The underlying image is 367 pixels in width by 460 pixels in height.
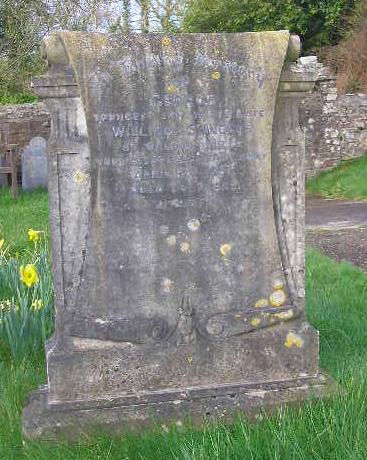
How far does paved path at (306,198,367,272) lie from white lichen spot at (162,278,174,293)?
418cm

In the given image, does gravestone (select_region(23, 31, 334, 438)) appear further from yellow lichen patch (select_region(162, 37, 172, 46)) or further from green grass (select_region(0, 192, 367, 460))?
green grass (select_region(0, 192, 367, 460))

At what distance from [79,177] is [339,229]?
277 inches

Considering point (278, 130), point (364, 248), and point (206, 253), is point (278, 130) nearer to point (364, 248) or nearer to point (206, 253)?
point (206, 253)

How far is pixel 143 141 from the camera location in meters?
3.06

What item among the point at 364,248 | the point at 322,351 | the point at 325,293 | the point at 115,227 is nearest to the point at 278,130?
the point at 115,227

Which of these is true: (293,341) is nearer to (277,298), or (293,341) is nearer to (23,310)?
(277,298)

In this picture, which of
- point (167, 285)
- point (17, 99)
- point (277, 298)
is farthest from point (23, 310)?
point (17, 99)

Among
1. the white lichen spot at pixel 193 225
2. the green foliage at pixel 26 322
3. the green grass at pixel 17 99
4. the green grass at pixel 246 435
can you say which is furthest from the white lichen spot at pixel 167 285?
the green grass at pixel 17 99

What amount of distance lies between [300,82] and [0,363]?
228 centimetres

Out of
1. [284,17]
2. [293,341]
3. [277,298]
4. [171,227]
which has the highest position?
[284,17]

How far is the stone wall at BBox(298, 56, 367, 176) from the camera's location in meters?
15.0

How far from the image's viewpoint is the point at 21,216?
10016 mm

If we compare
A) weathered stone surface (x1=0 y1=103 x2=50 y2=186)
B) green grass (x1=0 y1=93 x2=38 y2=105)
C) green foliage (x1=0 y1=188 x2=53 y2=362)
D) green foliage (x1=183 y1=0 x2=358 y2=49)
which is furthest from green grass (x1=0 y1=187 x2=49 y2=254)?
green foliage (x1=183 y1=0 x2=358 y2=49)

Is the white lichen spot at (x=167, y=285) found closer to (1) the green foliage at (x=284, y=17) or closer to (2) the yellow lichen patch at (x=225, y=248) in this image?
(2) the yellow lichen patch at (x=225, y=248)
